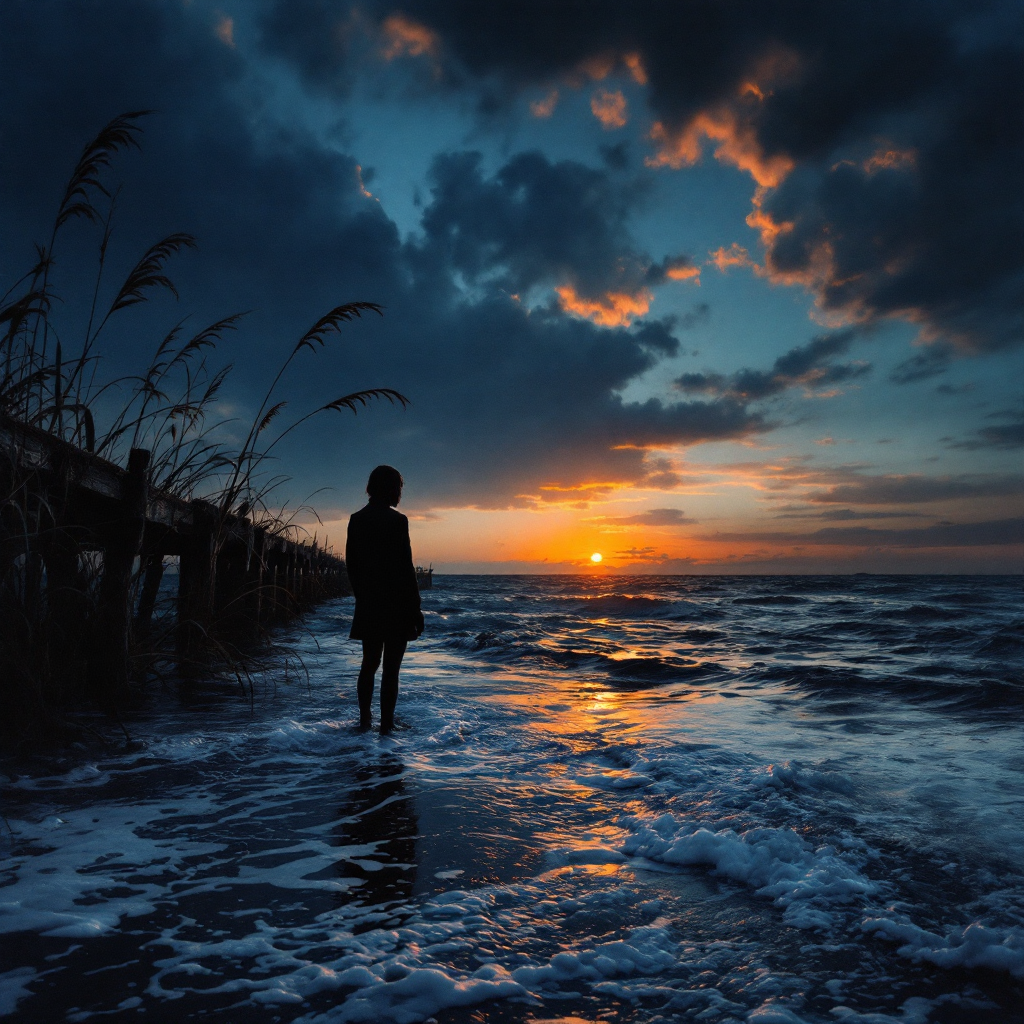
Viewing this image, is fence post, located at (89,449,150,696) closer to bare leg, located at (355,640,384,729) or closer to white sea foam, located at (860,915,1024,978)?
bare leg, located at (355,640,384,729)

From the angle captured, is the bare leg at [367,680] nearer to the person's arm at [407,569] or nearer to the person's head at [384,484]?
the person's arm at [407,569]

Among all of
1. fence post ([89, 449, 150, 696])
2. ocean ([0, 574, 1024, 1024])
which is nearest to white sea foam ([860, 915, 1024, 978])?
ocean ([0, 574, 1024, 1024])

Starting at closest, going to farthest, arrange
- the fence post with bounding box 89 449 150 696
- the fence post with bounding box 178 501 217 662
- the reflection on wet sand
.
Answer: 1. the reflection on wet sand
2. the fence post with bounding box 89 449 150 696
3. the fence post with bounding box 178 501 217 662

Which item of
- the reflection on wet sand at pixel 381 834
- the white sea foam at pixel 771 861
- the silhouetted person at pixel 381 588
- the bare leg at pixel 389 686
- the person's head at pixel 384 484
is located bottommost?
the white sea foam at pixel 771 861

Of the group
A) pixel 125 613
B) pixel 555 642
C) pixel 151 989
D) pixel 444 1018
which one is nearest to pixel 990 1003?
pixel 444 1018

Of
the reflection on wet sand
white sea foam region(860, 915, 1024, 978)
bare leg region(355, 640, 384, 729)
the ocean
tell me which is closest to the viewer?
the ocean

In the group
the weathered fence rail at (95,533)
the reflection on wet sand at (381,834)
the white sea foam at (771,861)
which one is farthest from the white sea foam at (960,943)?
the weathered fence rail at (95,533)

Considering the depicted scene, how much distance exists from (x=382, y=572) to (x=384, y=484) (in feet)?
2.33

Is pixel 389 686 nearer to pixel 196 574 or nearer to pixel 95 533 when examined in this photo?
pixel 95 533

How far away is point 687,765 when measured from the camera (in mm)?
4109

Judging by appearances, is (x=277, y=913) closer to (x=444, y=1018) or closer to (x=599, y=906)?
(x=444, y=1018)

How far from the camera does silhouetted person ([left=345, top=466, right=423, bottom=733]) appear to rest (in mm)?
4820

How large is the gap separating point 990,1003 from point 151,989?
237 cm

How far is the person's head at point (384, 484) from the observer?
4934 mm
